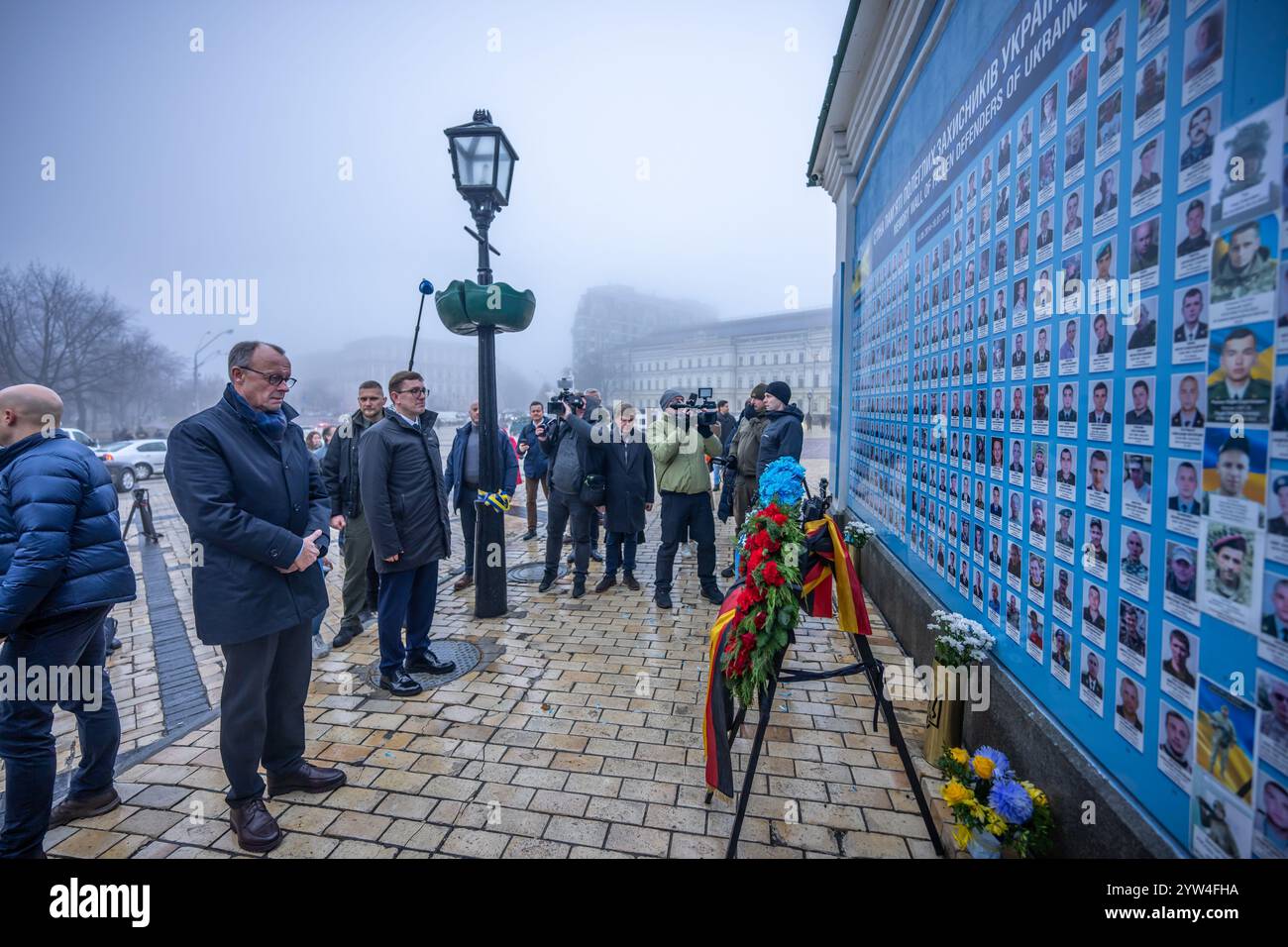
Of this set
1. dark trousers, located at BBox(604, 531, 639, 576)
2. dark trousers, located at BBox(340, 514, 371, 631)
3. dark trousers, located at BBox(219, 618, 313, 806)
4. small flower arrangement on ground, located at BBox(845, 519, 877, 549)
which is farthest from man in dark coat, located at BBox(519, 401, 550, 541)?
dark trousers, located at BBox(219, 618, 313, 806)

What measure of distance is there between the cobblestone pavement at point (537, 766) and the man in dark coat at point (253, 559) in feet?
1.01

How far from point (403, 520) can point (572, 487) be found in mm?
2510

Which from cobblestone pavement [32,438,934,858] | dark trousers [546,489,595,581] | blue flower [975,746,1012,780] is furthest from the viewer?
dark trousers [546,489,595,581]

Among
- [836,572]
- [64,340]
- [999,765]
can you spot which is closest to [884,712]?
[999,765]

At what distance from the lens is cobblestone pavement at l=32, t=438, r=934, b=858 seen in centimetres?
262

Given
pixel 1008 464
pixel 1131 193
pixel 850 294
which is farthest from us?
pixel 850 294

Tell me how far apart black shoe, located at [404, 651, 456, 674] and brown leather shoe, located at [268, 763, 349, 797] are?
1.34m

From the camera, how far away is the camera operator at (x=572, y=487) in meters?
6.36

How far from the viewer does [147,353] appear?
4347 cm

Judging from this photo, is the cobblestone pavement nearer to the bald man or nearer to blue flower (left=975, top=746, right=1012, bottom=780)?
the bald man

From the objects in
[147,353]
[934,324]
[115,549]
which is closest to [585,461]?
[934,324]

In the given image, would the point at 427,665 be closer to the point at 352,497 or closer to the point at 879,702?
the point at 352,497
